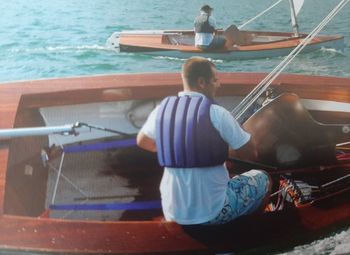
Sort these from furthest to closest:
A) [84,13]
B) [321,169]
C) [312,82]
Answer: [84,13], [312,82], [321,169]

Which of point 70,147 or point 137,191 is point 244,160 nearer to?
point 137,191

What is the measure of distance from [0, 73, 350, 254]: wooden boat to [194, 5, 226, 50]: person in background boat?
20.4 feet

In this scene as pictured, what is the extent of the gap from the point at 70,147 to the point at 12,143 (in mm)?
Result: 582

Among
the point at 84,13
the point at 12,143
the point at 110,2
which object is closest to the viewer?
the point at 12,143

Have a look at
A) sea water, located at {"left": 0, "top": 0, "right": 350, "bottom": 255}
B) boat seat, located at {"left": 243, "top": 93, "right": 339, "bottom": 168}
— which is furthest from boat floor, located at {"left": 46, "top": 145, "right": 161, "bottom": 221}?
sea water, located at {"left": 0, "top": 0, "right": 350, "bottom": 255}

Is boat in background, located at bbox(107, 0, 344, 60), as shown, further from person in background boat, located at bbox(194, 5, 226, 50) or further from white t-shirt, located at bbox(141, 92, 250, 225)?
white t-shirt, located at bbox(141, 92, 250, 225)

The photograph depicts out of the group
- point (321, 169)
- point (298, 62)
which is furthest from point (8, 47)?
point (321, 169)

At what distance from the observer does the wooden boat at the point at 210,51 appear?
35.0ft

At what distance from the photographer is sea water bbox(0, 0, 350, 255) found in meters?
11.6

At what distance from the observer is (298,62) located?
12195mm

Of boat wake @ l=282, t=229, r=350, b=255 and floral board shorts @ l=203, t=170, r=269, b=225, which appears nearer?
floral board shorts @ l=203, t=170, r=269, b=225

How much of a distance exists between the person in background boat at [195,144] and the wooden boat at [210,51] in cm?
832

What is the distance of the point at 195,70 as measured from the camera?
88.7 inches

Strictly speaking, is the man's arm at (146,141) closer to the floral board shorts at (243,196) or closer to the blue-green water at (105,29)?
the floral board shorts at (243,196)
